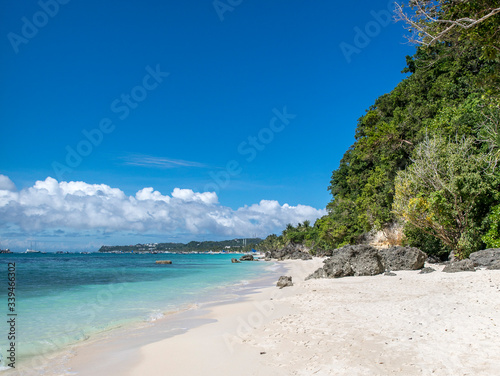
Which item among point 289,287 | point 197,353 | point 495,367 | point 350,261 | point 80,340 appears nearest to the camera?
point 495,367

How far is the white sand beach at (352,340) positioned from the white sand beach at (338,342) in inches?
0.6

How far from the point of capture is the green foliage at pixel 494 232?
15677mm

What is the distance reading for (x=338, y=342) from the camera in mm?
5672

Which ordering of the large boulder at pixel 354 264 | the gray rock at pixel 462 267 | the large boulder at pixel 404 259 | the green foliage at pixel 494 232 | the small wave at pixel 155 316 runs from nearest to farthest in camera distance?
the small wave at pixel 155 316 → the gray rock at pixel 462 267 → the green foliage at pixel 494 232 → the large boulder at pixel 354 264 → the large boulder at pixel 404 259

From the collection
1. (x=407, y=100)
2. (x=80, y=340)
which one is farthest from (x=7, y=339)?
(x=407, y=100)

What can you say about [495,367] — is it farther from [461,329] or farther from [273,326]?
[273,326]

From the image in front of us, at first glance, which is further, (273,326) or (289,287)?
(289,287)

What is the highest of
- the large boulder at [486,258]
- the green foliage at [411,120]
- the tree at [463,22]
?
the green foliage at [411,120]

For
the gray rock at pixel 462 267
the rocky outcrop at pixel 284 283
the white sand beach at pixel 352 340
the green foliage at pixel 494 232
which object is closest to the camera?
the white sand beach at pixel 352 340

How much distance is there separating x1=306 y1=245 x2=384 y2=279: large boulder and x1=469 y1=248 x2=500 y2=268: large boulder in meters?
4.08

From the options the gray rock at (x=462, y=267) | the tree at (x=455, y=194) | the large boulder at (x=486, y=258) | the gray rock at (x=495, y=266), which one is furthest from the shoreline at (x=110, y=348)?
the tree at (x=455, y=194)

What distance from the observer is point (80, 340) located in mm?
7914

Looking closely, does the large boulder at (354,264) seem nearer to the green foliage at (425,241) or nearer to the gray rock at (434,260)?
the green foliage at (425,241)

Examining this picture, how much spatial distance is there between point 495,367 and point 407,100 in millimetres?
38542
